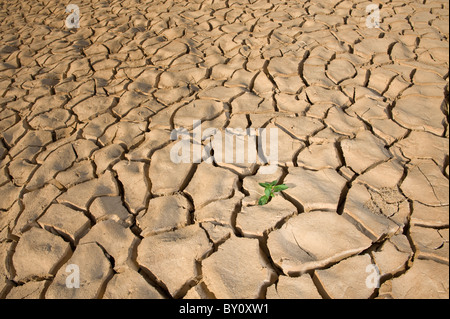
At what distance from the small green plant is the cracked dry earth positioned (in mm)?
47

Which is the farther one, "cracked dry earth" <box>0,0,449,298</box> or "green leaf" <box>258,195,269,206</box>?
"green leaf" <box>258,195,269,206</box>

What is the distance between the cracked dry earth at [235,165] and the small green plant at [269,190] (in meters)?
0.05

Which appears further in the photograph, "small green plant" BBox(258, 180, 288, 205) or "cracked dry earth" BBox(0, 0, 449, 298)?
"small green plant" BBox(258, 180, 288, 205)

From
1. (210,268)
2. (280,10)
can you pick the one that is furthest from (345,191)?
(280,10)

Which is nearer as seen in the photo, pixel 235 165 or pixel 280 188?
pixel 280 188

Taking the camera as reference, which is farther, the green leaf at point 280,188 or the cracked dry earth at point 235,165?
the green leaf at point 280,188

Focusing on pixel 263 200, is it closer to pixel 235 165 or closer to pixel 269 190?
pixel 269 190

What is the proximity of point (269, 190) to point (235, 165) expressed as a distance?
0.34 metres

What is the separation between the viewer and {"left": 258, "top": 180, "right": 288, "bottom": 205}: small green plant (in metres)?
1.56

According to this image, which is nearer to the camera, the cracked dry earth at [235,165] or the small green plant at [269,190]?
the cracked dry earth at [235,165]

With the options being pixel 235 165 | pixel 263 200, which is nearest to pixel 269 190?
pixel 263 200

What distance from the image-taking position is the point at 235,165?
1.83m

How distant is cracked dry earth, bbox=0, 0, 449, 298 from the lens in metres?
1.33

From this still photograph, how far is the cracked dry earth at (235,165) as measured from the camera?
A: 133cm
